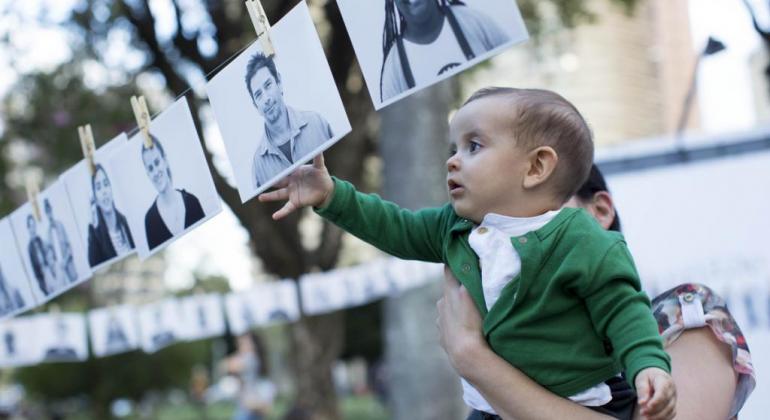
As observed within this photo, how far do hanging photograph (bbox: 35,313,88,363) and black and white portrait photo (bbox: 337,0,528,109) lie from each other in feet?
24.4

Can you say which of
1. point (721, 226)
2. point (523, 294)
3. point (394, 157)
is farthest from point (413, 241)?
point (394, 157)

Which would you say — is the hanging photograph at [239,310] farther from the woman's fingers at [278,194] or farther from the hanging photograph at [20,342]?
the woman's fingers at [278,194]

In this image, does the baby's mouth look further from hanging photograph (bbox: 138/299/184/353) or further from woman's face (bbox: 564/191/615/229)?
hanging photograph (bbox: 138/299/184/353)

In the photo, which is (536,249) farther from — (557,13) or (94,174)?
(557,13)

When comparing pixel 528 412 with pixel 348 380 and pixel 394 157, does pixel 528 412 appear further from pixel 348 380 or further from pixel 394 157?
pixel 348 380

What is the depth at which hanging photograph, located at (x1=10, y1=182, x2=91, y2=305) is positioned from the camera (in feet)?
8.72

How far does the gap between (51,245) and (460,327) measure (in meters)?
1.39

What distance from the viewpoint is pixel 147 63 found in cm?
1083

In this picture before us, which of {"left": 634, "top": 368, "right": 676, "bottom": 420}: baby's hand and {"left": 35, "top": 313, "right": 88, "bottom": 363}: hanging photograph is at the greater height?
{"left": 35, "top": 313, "right": 88, "bottom": 363}: hanging photograph

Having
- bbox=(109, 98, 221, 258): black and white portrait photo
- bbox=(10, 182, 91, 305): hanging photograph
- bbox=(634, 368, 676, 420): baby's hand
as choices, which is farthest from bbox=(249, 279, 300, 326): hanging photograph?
bbox=(634, 368, 676, 420): baby's hand

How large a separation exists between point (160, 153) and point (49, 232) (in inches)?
25.1

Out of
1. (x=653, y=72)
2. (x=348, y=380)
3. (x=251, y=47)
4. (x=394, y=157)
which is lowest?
(x=348, y=380)

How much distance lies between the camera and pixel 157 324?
31.3 feet

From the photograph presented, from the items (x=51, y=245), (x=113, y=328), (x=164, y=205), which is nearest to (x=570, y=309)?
(x=164, y=205)
